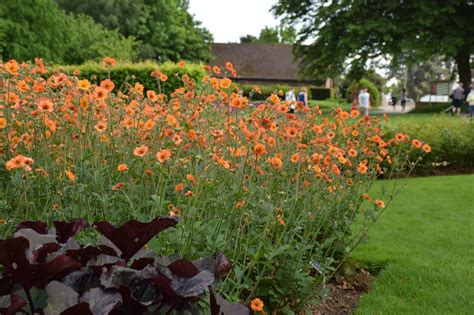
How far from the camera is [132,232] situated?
1784 millimetres

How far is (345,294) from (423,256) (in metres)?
1.19

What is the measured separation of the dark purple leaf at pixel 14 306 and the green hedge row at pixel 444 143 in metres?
9.62

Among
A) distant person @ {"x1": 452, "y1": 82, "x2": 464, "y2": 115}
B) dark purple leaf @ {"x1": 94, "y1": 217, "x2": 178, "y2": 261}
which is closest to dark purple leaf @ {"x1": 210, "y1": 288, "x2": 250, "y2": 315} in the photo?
dark purple leaf @ {"x1": 94, "y1": 217, "x2": 178, "y2": 261}

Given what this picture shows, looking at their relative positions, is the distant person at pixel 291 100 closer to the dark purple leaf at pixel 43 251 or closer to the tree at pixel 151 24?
the dark purple leaf at pixel 43 251

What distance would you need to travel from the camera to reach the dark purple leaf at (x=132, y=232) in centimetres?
177

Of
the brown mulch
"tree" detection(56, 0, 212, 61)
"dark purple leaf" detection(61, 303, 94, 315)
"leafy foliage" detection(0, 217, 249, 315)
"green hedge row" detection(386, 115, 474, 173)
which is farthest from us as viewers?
"tree" detection(56, 0, 212, 61)

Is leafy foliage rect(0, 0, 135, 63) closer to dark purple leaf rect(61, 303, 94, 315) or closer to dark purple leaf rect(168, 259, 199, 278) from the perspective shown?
dark purple leaf rect(168, 259, 199, 278)

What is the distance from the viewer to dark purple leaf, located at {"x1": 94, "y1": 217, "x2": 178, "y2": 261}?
5.80 ft

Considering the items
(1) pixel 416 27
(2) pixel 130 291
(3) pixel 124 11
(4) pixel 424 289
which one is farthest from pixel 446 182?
(3) pixel 124 11

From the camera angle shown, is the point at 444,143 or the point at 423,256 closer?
the point at 423,256

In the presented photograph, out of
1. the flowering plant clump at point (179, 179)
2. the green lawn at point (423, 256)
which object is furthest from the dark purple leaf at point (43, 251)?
the green lawn at point (423, 256)

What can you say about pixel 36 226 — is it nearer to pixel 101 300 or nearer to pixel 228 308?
pixel 101 300

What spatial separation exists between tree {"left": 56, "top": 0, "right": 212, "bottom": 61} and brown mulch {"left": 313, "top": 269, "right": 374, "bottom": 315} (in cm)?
3366

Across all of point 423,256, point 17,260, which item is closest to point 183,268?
point 17,260
